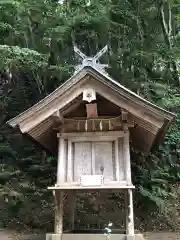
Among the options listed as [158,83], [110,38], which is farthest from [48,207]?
[110,38]

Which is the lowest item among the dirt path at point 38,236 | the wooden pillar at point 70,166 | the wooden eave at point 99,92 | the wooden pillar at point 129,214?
the dirt path at point 38,236

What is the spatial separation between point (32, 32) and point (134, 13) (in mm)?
4625

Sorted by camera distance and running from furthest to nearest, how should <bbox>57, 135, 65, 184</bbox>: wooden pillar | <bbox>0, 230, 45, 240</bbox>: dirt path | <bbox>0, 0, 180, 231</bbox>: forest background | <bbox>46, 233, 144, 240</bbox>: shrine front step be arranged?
<bbox>0, 0, 180, 231</bbox>: forest background, <bbox>0, 230, 45, 240</bbox>: dirt path, <bbox>57, 135, 65, 184</bbox>: wooden pillar, <bbox>46, 233, 144, 240</bbox>: shrine front step

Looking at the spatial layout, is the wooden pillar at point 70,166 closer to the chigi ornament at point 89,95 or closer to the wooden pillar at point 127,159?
the chigi ornament at point 89,95

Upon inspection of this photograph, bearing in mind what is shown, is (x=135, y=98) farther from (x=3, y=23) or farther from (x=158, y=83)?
(x=3, y=23)

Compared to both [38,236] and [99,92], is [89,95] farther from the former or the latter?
[38,236]

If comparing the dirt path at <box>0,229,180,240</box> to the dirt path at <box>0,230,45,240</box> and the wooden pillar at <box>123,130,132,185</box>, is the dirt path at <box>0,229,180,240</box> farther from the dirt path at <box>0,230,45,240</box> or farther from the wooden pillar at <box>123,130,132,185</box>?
the wooden pillar at <box>123,130,132,185</box>

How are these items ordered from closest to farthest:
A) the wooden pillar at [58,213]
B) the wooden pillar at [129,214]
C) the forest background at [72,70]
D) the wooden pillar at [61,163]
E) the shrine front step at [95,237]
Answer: the shrine front step at [95,237] < the wooden pillar at [129,214] < the wooden pillar at [58,213] < the wooden pillar at [61,163] < the forest background at [72,70]

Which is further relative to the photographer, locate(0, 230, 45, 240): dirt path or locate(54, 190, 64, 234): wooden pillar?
locate(0, 230, 45, 240): dirt path

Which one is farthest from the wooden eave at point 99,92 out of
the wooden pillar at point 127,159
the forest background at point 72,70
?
the forest background at point 72,70

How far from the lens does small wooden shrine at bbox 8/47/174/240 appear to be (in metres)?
5.80

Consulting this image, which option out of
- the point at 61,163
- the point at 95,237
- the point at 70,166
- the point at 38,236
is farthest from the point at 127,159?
the point at 38,236

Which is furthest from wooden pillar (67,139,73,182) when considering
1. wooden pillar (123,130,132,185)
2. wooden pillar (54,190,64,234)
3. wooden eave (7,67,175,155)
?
wooden pillar (123,130,132,185)

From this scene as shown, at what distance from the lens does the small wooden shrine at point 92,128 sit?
5797mm
